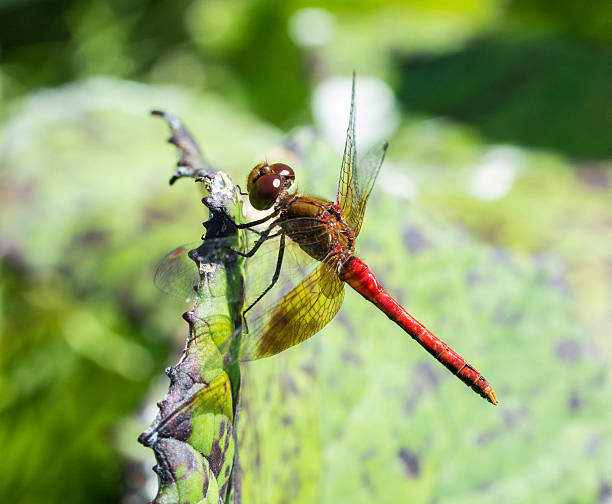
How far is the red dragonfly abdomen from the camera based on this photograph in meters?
1.58

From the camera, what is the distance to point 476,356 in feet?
5.57

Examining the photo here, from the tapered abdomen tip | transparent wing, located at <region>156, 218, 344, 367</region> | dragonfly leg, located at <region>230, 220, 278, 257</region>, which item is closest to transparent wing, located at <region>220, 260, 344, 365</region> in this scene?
transparent wing, located at <region>156, 218, 344, 367</region>

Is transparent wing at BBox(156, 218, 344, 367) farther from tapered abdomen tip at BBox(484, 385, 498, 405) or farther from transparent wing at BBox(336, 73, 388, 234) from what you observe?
tapered abdomen tip at BBox(484, 385, 498, 405)

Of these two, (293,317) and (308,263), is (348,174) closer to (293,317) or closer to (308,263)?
(308,263)

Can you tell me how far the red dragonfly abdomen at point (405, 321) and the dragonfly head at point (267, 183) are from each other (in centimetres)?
23

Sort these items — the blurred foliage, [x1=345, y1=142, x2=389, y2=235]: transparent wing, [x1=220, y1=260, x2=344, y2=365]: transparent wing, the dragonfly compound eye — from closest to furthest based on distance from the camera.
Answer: [x1=220, y1=260, x2=344, y2=365]: transparent wing < the dragonfly compound eye < [x1=345, y1=142, x2=389, y2=235]: transparent wing < the blurred foliage

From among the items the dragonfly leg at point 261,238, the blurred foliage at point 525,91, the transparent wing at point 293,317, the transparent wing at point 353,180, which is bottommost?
the transparent wing at point 293,317

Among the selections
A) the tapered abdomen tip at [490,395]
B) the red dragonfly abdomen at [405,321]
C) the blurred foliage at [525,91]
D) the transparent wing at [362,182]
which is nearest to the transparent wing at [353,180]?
the transparent wing at [362,182]

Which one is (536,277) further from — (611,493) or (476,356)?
(611,493)

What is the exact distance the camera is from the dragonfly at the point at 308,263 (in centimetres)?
138

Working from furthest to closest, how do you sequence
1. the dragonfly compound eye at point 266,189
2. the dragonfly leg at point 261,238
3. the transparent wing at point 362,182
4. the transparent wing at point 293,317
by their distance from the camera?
the transparent wing at point 362,182
the dragonfly compound eye at point 266,189
the dragonfly leg at point 261,238
the transparent wing at point 293,317

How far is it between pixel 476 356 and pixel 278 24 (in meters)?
2.50

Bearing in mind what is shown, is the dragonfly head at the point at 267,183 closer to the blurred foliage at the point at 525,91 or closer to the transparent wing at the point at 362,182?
the transparent wing at the point at 362,182

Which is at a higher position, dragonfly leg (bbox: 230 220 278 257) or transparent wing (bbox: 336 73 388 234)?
transparent wing (bbox: 336 73 388 234)
